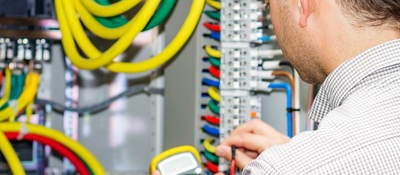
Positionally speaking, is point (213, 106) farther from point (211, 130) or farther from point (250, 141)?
point (250, 141)

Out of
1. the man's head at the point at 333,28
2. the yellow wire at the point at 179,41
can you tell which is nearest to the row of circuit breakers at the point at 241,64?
the yellow wire at the point at 179,41

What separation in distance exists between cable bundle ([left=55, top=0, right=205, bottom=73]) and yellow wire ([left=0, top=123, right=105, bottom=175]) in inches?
15.3

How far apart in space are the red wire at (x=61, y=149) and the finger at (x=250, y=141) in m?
0.81

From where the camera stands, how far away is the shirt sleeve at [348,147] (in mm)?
946

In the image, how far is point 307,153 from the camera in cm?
96

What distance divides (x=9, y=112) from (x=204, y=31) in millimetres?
766

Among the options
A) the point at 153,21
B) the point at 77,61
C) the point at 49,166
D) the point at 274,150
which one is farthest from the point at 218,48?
the point at 274,150

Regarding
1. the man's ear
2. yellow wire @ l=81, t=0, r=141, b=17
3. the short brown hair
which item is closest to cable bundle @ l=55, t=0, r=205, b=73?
yellow wire @ l=81, t=0, r=141, b=17

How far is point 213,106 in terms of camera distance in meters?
1.96

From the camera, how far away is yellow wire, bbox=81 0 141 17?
1.78m

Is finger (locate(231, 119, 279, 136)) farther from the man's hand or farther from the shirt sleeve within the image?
the shirt sleeve

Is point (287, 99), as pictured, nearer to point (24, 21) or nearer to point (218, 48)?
point (218, 48)

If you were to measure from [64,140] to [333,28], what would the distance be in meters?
1.36

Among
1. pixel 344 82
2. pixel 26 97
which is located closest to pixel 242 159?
pixel 344 82
